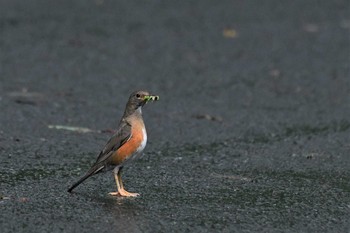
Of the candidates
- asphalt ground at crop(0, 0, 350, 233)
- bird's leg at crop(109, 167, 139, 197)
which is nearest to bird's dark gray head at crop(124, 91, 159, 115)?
bird's leg at crop(109, 167, 139, 197)

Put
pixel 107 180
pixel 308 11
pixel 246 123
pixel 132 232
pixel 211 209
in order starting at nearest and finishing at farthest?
pixel 132 232 → pixel 211 209 → pixel 107 180 → pixel 246 123 → pixel 308 11

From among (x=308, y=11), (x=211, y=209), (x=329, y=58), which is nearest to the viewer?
(x=211, y=209)

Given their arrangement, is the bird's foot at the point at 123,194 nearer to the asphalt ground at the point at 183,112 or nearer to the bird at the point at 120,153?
the bird at the point at 120,153

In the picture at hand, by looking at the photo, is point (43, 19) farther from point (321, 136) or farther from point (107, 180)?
point (107, 180)

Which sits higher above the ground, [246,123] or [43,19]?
[43,19]

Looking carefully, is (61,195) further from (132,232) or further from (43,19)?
(43,19)

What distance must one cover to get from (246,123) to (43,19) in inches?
233

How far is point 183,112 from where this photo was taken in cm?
1064

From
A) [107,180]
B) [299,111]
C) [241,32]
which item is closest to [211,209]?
[107,180]

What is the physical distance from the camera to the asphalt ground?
262 inches

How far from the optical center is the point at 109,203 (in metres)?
6.76

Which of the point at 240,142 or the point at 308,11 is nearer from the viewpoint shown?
the point at 240,142

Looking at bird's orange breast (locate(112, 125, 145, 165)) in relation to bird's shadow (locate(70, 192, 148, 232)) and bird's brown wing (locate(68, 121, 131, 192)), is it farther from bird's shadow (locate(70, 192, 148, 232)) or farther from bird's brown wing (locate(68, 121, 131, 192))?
bird's shadow (locate(70, 192, 148, 232))

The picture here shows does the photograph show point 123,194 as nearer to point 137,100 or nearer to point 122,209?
point 122,209
